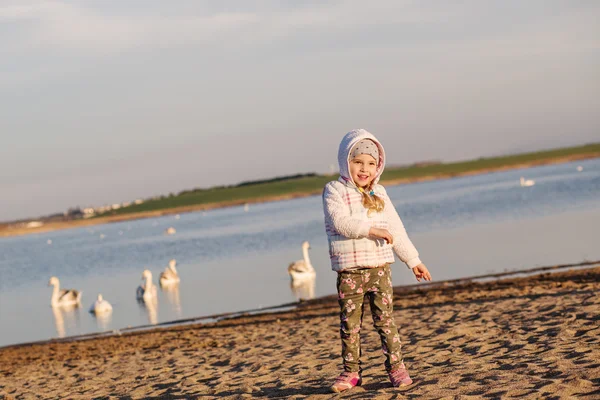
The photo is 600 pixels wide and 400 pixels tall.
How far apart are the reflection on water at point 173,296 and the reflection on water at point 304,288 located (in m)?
2.84

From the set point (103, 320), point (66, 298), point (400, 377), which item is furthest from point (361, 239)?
point (66, 298)

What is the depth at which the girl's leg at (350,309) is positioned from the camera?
20.9ft

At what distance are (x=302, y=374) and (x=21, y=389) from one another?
439cm

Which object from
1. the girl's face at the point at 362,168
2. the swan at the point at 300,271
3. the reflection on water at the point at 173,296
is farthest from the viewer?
the swan at the point at 300,271

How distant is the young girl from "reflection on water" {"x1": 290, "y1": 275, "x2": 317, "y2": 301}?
11196mm

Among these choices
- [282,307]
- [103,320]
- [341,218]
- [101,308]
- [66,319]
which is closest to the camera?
[341,218]

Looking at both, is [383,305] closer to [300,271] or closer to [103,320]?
[103,320]

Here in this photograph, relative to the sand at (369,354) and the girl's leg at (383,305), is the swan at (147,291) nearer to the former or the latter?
the sand at (369,354)

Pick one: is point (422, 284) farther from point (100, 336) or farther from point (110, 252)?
point (110, 252)

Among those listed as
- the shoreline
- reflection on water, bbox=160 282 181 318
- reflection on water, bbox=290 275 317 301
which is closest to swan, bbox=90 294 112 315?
reflection on water, bbox=160 282 181 318

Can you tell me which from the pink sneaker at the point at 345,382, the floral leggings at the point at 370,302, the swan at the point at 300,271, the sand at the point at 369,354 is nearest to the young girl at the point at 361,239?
the floral leggings at the point at 370,302

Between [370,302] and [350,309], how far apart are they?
0.61 ft

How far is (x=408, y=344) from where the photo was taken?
31.0 feet

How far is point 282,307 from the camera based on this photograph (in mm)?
16734
